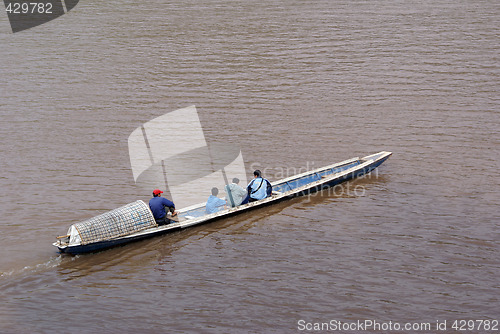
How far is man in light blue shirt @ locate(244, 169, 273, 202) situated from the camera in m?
13.0

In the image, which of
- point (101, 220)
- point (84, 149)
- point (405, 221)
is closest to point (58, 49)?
point (84, 149)

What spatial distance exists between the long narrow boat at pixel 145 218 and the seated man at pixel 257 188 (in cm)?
16

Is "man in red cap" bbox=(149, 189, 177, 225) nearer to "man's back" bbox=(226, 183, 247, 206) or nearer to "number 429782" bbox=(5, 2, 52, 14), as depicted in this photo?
"man's back" bbox=(226, 183, 247, 206)

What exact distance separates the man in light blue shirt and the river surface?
37 centimetres

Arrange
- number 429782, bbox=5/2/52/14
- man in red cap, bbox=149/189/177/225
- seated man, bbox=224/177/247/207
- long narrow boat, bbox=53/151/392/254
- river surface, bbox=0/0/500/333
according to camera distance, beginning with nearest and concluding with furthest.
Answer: river surface, bbox=0/0/500/333
long narrow boat, bbox=53/151/392/254
man in red cap, bbox=149/189/177/225
seated man, bbox=224/177/247/207
number 429782, bbox=5/2/52/14

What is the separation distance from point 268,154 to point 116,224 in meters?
6.14

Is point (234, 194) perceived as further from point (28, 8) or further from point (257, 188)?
point (28, 8)

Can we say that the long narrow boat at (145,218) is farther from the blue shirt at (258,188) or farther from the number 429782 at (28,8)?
the number 429782 at (28,8)

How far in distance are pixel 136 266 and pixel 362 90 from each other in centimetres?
1195

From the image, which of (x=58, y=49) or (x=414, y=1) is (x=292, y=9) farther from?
(x=58, y=49)

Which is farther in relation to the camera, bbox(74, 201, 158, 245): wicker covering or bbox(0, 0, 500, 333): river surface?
bbox(74, 201, 158, 245): wicker covering

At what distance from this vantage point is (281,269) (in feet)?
33.9

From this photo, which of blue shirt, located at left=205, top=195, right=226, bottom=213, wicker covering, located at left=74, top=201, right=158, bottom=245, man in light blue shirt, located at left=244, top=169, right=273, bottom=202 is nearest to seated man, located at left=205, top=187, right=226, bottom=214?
blue shirt, located at left=205, top=195, right=226, bottom=213

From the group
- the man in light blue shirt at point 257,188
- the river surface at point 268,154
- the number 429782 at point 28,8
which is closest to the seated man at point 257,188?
the man in light blue shirt at point 257,188
